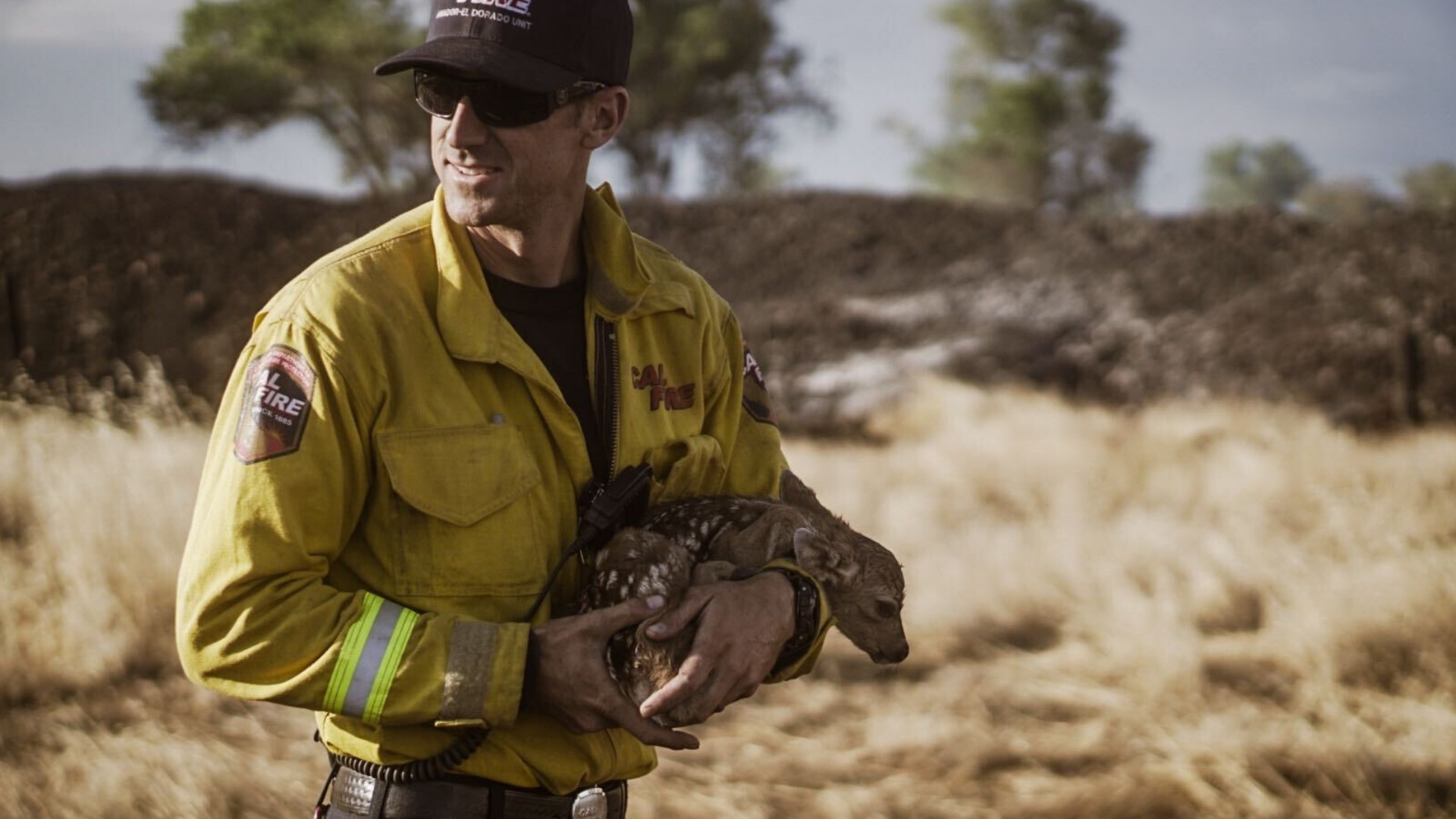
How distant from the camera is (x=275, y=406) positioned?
2.08 meters

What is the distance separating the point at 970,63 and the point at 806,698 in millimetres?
34184

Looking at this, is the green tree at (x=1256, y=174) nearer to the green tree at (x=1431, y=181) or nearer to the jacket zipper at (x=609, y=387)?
the green tree at (x=1431, y=181)

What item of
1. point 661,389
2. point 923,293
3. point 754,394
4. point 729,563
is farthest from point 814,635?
point 923,293

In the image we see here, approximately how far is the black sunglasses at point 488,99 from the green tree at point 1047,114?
32.8 metres

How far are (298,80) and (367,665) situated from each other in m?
22.6

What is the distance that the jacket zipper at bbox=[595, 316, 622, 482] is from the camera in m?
2.53

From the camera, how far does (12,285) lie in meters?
10.7

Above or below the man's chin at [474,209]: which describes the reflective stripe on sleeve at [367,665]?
below

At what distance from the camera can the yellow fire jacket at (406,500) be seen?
207 centimetres

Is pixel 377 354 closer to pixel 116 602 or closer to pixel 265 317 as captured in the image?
pixel 265 317

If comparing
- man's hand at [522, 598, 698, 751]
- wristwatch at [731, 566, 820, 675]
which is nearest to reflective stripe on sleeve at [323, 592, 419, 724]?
man's hand at [522, 598, 698, 751]

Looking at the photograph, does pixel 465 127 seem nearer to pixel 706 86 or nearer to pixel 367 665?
pixel 367 665

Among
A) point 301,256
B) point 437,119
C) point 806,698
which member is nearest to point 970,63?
point 301,256

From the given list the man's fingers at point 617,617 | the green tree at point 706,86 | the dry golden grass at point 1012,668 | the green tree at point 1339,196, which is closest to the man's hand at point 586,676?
the man's fingers at point 617,617
